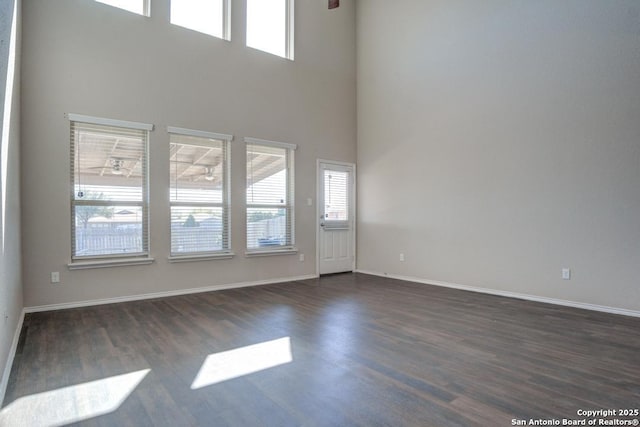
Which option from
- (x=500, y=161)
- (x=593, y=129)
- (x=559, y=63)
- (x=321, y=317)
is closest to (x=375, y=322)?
(x=321, y=317)

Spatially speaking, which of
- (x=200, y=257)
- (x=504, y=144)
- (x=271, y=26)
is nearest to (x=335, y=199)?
(x=200, y=257)

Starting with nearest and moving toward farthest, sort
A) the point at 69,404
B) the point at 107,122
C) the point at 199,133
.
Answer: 1. the point at 69,404
2. the point at 107,122
3. the point at 199,133

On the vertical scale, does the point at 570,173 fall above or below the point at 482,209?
above

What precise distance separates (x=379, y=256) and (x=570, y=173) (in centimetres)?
320

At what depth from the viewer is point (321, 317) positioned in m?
3.88

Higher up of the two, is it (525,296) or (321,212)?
(321,212)

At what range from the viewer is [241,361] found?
2.69m

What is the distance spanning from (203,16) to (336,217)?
12.5 ft

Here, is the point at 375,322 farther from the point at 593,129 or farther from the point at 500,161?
the point at 593,129

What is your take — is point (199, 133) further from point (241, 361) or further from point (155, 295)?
point (241, 361)

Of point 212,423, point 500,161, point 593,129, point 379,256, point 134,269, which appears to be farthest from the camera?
point 379,256

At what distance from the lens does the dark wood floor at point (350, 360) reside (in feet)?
6.62

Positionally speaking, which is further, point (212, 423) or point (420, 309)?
point (420, 309)

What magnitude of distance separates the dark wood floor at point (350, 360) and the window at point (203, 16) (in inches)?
149
